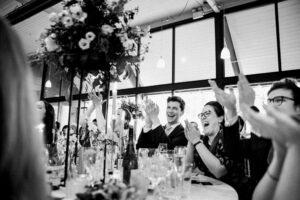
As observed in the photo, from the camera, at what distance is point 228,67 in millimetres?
5176

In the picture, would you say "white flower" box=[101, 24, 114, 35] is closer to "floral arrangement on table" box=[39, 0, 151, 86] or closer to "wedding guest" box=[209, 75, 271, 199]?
"floral arrangement on table" box=[39, 0, 151, 86]

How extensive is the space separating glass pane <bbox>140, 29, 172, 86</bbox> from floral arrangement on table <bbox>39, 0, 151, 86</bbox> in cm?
448

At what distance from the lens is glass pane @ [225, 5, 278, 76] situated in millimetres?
4777

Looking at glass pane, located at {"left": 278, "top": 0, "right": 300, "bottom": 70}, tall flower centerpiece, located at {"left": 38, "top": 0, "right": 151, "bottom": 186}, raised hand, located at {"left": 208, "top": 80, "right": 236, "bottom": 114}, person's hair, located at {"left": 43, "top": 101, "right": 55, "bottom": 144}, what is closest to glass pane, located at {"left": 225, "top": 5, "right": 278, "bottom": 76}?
glass pane, located at {"left": 278, "top": 0, "right": 300, "bottom": 70}

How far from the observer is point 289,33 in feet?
15.2

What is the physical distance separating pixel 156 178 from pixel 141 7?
16.5 feet

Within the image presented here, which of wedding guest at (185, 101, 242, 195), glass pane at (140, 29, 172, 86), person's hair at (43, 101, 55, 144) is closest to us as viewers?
wedding guest at (185, 101, 242, 195)

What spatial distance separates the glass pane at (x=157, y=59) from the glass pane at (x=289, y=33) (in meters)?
2.56

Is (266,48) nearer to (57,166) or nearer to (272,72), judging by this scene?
(272,72)

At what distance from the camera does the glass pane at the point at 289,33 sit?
177 inches

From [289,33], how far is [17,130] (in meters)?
5.29

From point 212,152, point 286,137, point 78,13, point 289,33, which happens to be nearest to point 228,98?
point 286,137

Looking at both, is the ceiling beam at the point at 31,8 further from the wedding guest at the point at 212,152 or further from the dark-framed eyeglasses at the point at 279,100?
the dark-framed eyeglasses at the point at 279,100

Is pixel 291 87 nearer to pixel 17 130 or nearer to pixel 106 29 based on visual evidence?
pixel 106 29
